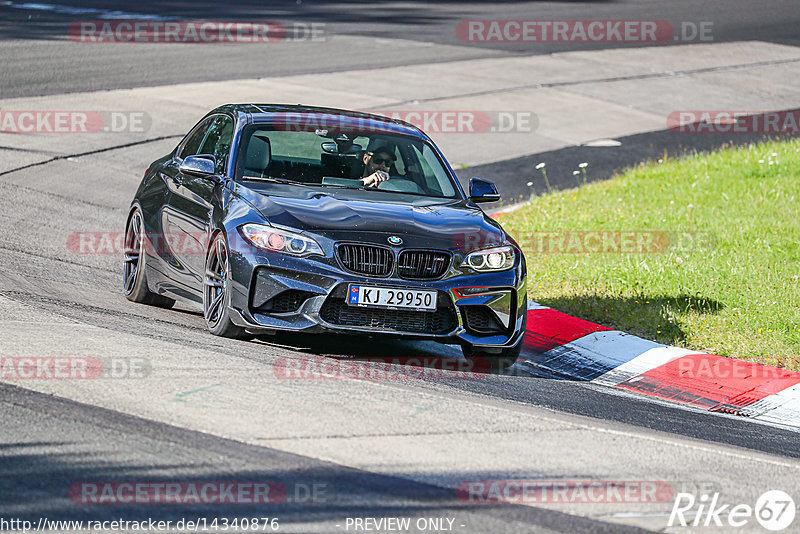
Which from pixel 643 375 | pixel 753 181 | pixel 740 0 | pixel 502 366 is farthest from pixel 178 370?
pixel 740 0

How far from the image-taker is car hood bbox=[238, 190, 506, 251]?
7621 millimetres

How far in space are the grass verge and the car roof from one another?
2.25 meters

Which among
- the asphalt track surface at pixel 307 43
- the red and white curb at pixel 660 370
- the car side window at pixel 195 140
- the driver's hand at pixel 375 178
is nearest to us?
the red and white curb at pixel 660 370

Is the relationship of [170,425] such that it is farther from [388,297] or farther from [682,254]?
[682,254]

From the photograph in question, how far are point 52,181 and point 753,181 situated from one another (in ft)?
28.2

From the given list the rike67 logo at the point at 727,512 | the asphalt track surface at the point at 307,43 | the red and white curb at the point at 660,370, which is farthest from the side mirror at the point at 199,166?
the asphalt track surface at the point at 307,43

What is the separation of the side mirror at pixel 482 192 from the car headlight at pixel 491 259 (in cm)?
90

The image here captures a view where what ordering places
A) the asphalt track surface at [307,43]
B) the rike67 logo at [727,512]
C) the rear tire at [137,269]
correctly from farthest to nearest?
the asphalt track surface at [307,43] < the rear tire at [137,269] < the rike67 logo at [727,512]

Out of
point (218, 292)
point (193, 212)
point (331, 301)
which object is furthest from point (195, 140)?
point (331, 301)

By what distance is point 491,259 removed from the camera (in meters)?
7.95

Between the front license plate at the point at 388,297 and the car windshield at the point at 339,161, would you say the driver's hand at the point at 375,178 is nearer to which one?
the car windshield at the point at 339,161

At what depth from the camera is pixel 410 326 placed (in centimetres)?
762

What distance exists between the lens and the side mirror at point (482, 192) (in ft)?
29.3

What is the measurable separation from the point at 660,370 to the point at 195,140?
13.6 ft
